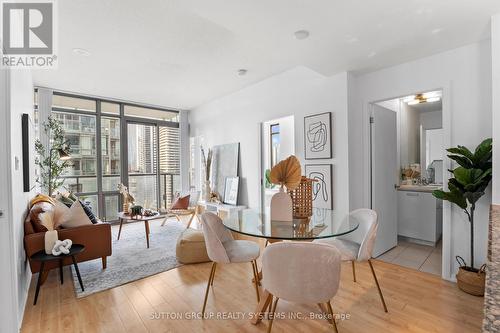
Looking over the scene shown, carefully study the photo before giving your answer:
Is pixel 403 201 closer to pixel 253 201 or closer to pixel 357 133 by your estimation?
pixel 357 133

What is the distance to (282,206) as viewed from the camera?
2291 mm

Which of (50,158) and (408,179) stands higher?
(50,158)

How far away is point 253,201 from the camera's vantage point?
15.0ft

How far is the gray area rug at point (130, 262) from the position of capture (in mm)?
2674

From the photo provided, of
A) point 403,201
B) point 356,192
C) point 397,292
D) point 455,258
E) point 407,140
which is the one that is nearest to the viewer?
point 397,292

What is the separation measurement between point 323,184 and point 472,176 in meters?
1.59

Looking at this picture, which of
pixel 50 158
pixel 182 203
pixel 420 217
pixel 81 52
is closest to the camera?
pixel 81 52

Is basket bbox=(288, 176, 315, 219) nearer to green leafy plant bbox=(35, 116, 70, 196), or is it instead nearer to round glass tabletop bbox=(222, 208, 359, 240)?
round glass tabletop bbox=(222, 208, 359, 240)

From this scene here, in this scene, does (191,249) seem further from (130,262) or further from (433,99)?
(433,99)

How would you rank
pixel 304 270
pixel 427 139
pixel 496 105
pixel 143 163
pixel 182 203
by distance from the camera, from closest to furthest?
pixel 304 270 < pixel 496 105 < pixel 427 139 < pixel 182 203 < pixel 143 163

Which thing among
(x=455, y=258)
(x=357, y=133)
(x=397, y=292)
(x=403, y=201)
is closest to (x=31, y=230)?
(x=397, y=292)

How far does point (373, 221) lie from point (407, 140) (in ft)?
10.7

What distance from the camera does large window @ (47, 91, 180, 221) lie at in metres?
4.94

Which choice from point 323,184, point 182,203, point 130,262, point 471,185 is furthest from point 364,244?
point 182,203
